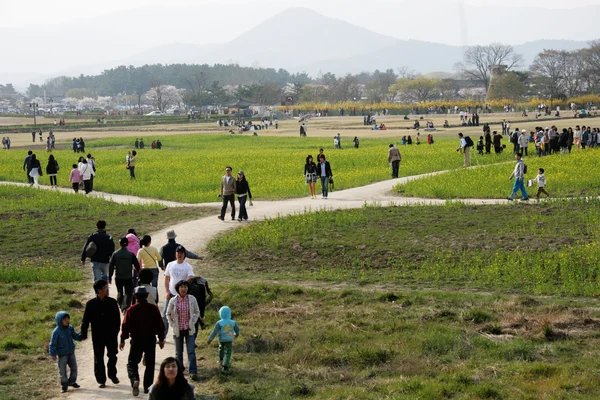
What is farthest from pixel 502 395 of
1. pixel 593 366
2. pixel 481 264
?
pixel 481 264

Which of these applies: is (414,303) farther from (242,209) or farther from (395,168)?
(395,168)

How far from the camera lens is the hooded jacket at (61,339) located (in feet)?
38.0

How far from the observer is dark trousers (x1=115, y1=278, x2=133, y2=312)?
14.8 m

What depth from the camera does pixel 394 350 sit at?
43.5 feet

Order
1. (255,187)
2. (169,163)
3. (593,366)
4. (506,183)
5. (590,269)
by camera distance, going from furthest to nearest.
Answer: (169,163) → (255,187) → (506,183) → (590,269) → (593,366)

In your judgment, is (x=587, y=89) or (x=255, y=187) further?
(x=587, y=89)

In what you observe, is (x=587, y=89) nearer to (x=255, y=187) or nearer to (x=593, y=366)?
(x=255, y=187)

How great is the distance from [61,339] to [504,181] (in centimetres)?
2353

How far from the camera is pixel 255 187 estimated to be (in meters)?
36.5

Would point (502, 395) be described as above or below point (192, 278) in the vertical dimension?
Result: below

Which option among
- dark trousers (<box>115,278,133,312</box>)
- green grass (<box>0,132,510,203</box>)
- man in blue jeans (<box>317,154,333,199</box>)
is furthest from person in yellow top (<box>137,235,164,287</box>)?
green grass (<box>0,132,510,203</box>)

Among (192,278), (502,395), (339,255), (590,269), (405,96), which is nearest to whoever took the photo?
(502,395)

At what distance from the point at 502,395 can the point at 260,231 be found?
13.5 meters

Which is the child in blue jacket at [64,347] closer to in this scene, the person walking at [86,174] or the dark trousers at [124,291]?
the dark trousers at [124,291]
